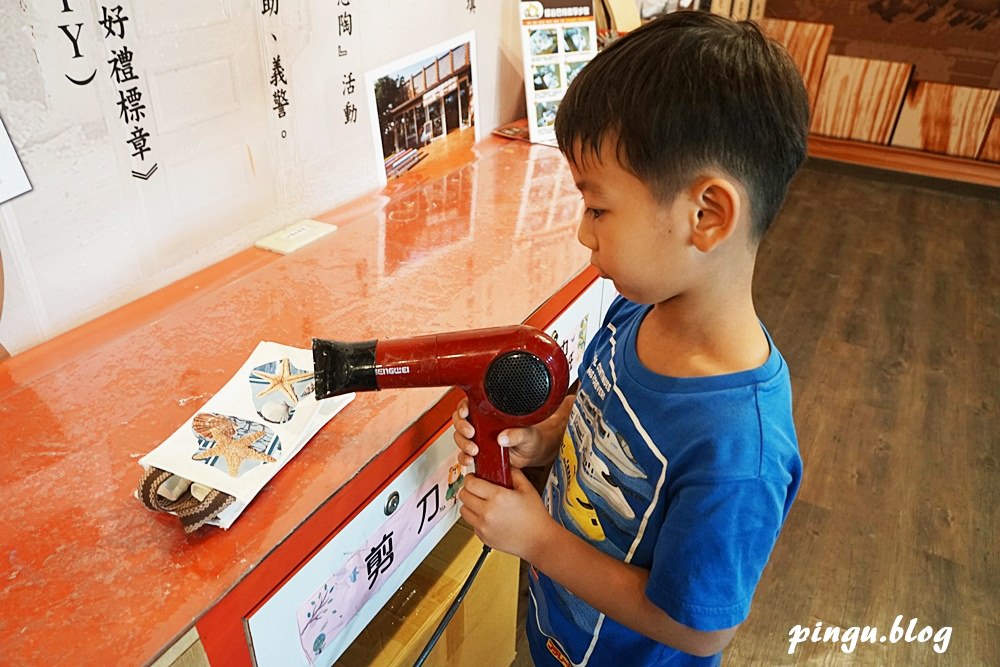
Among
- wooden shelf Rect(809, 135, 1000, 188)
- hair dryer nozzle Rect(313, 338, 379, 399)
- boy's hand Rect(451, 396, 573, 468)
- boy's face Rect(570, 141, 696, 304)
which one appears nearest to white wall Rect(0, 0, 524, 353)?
hair dryer nozzle Rect(313, 338, 379, 399)

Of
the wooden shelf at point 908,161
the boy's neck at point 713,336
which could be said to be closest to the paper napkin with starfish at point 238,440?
the boy's neck at point 713,336

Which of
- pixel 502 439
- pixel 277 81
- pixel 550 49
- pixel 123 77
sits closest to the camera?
pixel 502 439

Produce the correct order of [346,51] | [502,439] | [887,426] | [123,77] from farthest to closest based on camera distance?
[887,426]
[346,51]
[123,77]
[502,439]

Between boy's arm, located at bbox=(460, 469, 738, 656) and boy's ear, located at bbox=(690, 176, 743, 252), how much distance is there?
340 mm

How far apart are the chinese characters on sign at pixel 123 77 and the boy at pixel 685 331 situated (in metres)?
0.67

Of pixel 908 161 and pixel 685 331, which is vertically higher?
pixel 685 331

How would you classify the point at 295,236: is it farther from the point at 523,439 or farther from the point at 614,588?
the point at 614,588

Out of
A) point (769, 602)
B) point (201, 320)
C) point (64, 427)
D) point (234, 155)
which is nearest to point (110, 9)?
point (234, 155)

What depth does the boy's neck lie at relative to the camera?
2.28 feet

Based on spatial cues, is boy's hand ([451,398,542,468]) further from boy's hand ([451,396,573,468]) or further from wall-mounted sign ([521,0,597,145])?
wall-mounted sign ([521,0,597,145])

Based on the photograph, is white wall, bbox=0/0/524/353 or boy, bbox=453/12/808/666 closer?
boy, bbox=453/12/808/666

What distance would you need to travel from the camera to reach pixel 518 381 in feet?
2.54

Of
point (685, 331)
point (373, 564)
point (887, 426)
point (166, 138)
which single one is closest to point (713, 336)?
point (685, 331)

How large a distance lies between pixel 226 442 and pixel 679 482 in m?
0.49
